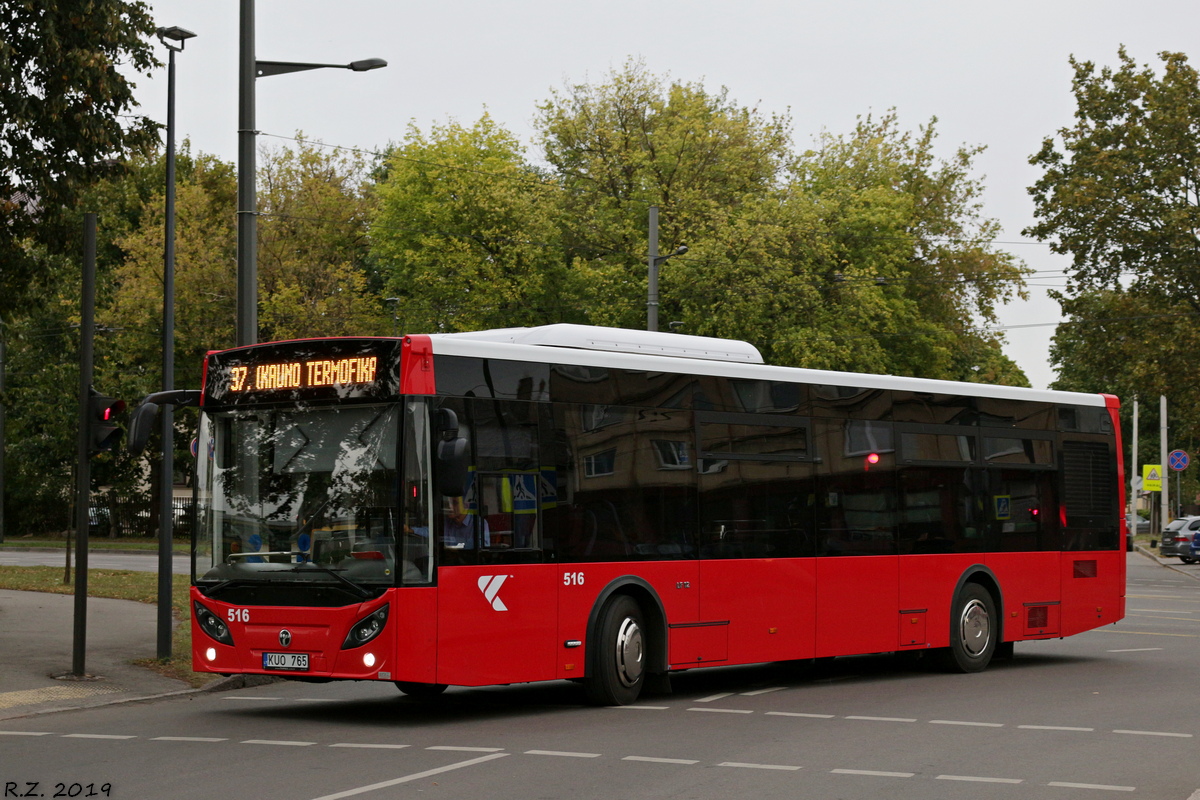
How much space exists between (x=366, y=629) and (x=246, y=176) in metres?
6.37

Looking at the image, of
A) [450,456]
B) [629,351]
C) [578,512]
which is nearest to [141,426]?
[450,456]

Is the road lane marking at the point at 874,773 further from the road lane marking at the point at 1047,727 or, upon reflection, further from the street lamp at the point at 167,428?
the street lamp at the point at 167,428

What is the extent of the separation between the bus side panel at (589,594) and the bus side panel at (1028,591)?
516cm

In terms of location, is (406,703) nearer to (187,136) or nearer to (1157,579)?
(1157,579)

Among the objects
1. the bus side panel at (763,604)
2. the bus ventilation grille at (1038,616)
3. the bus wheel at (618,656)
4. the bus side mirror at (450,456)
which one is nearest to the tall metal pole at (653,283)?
the bus ventilation grille at (1038,616)

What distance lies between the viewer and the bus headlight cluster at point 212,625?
12477mm

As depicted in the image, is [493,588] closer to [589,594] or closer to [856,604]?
[589,594]

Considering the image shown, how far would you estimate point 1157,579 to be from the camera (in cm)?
4100

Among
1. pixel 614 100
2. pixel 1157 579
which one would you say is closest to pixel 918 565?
pixel 1157 579

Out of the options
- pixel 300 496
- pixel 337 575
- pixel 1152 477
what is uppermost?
pixel 1152 477

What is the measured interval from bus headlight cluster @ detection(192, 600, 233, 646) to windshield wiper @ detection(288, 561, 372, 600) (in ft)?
2.84

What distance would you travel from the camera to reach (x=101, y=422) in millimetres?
14664

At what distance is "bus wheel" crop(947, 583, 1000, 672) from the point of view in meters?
17.1

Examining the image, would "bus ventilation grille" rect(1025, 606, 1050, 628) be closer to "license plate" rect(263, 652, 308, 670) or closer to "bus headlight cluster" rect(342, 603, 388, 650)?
"bus headlight cluster" rect(342, 603, 388, 650)
